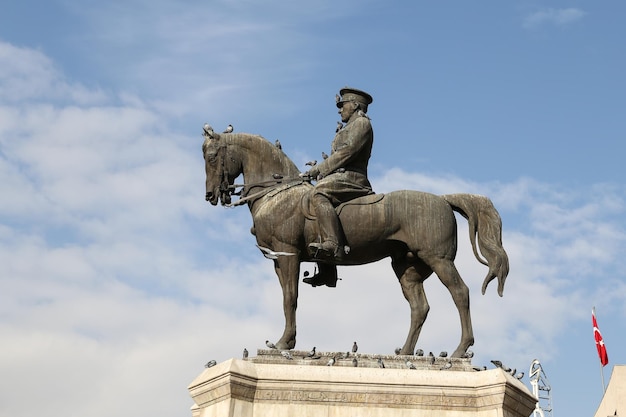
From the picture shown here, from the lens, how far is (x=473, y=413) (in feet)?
52.7

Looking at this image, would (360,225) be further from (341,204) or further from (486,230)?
(486,230)

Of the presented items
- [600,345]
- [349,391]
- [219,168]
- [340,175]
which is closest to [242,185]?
[219,168]

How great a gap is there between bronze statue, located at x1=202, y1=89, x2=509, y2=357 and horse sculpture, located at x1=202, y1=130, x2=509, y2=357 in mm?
16

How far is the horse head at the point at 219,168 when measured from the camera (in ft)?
59.8

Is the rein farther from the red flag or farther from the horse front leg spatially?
the red flag

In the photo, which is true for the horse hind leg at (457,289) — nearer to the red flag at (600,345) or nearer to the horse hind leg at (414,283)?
the horse hind leg at (414,283)

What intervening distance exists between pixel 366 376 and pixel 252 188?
13.0ft

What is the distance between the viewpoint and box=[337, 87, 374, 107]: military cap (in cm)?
1883

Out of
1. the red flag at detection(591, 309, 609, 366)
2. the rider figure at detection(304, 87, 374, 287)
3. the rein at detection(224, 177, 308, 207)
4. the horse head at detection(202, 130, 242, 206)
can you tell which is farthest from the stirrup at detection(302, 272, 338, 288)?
the red flag at detection(591, 309, 609, 366)

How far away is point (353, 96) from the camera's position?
18.8 m

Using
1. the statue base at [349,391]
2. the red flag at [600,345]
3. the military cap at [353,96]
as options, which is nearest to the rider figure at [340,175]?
the military cap at [353,96]

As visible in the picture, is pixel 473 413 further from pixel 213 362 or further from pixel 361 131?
pixel 361 131

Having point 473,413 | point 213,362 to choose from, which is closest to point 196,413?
point 213,362

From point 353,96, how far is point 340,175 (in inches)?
70.0
